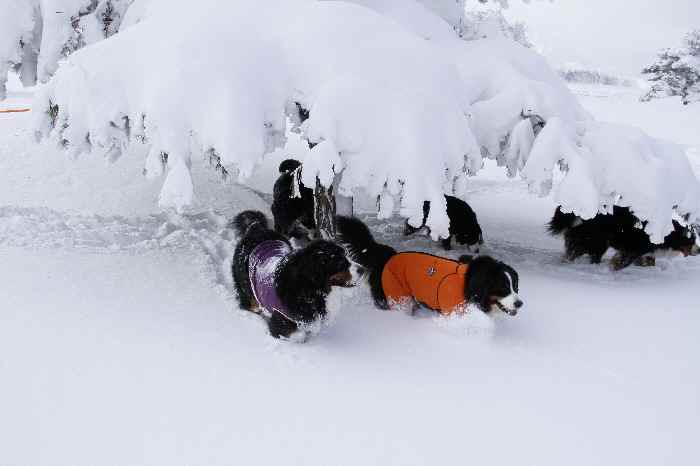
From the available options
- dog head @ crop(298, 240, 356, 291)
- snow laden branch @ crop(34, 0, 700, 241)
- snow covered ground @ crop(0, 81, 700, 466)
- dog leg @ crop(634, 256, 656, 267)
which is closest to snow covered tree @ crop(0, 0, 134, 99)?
snow laden branch @ crop(34, 0, 700, 241)

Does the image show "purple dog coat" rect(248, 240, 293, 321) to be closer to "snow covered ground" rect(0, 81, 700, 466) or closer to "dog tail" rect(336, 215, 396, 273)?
"snow covered ground" rect(0, 81, 700, 466)

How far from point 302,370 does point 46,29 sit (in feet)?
13.9

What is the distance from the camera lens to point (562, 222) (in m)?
5.56

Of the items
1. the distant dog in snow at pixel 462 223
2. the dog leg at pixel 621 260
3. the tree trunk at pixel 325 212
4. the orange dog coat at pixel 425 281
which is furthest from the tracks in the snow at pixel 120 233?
the dog leg at pixel 621 260

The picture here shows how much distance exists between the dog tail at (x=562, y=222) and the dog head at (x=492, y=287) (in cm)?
228

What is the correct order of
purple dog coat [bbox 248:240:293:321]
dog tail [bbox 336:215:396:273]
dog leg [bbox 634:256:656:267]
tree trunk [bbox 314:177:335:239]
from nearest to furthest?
purple dog coat [bbox 248:240:293:321]
dog tail [bbox 336:215:396:273]
tree trunk [bbox 314:177:335:239]
dog leg [bbox 634:256:656:267]

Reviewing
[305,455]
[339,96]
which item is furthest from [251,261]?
[305,455]

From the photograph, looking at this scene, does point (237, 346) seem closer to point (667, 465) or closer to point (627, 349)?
point (667, 465)

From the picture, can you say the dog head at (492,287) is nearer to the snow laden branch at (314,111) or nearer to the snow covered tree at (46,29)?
the snow laden branch at (314,111)

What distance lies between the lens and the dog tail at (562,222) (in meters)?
5.42

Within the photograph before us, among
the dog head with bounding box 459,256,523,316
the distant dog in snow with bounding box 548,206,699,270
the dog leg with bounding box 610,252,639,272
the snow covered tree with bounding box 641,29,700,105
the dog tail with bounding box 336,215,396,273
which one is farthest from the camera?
the snow covered tree with bounding box 641,29,700,105

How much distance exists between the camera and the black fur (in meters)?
5.27

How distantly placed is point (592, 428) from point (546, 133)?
241 centimetres

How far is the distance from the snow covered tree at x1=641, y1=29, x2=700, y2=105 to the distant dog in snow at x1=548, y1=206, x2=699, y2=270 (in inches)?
758
